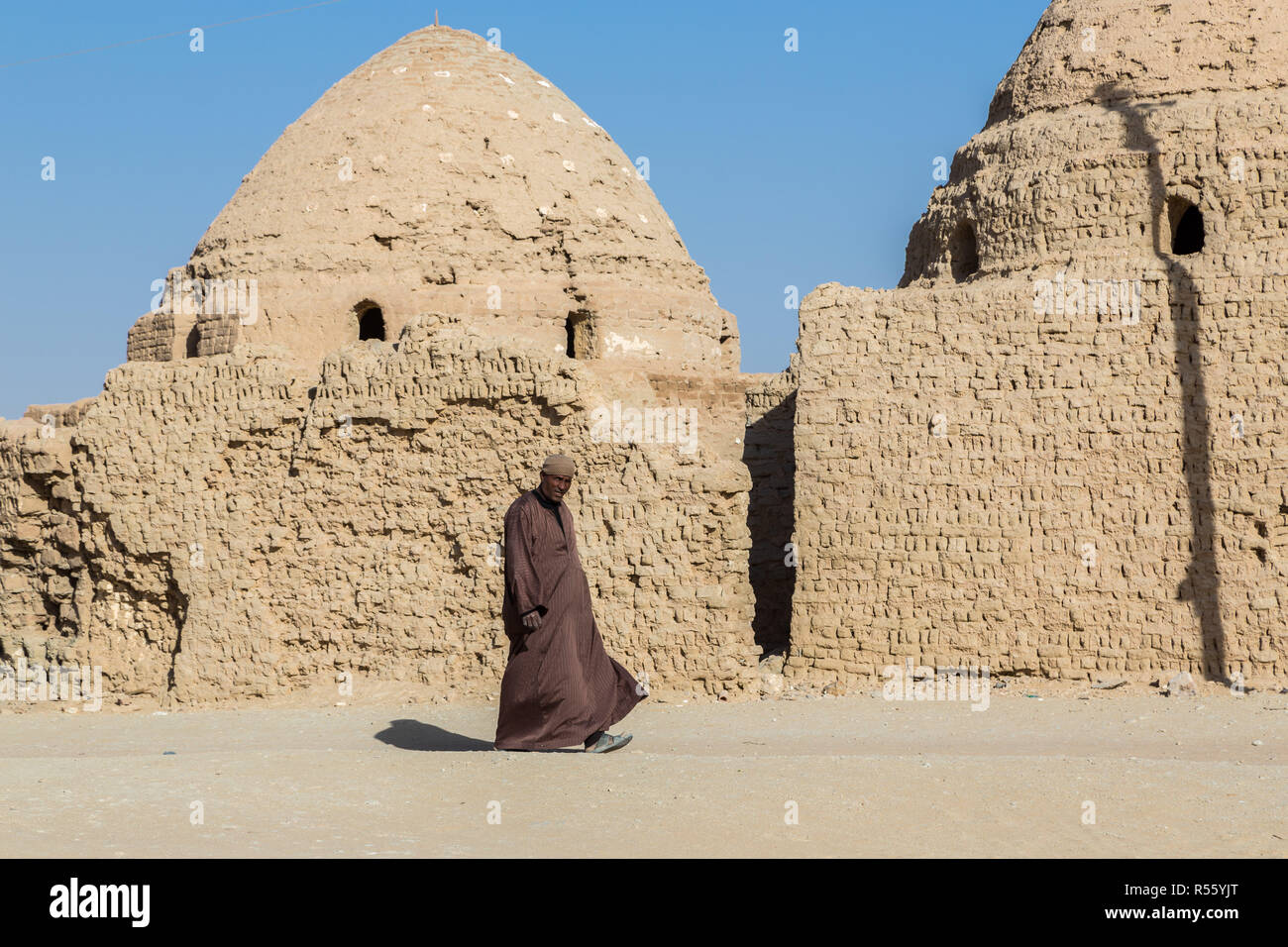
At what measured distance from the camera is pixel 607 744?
8.44 meters

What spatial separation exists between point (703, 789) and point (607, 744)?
1.43m

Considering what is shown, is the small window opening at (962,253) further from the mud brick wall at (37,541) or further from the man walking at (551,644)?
the mud brick wall at (37,541)

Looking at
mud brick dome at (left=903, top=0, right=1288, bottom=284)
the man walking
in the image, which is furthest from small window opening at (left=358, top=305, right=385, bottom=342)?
the man walking

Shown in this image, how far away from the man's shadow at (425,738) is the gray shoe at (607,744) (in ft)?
2.16

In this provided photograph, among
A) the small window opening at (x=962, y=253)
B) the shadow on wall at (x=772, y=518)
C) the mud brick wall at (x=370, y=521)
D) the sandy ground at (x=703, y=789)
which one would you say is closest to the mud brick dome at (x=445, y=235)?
the shadow on wall at (x=772, y=518)

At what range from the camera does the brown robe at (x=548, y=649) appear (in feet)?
27.1

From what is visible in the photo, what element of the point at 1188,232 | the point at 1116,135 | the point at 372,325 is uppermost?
the point at 1116,135

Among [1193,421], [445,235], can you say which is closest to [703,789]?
[1193,421]

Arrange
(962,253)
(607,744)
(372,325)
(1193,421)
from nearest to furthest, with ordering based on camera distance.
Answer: (607,744)
(1193,421)
(962,253)
(372,325)

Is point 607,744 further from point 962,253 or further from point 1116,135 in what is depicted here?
point 1116,135

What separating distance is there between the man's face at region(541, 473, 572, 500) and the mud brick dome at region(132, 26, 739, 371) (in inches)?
210

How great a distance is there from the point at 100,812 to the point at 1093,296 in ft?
25.5
